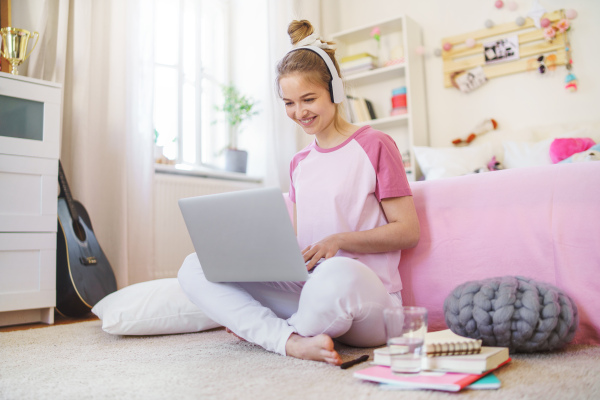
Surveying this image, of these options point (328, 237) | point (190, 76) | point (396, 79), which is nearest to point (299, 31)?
point (328, 237)

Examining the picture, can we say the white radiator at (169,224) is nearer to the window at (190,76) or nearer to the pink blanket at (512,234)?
the window at (190,76)

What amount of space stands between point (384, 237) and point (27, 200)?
4.48 ft

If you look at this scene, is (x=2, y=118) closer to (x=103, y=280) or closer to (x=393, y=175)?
(x=103, y=280)

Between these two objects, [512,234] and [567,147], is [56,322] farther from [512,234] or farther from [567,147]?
[567,147]

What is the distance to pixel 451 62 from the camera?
132 inches

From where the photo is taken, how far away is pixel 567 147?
2568 mm

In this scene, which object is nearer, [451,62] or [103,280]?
[103,280]

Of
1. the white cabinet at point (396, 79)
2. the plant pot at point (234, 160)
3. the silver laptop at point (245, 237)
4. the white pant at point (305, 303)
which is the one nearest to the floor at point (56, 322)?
the white pant at point (305, 303)

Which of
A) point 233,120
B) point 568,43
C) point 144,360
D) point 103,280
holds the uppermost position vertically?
point 568,43

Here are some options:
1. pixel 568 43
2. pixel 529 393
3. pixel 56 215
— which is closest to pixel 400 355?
pixel 529 393

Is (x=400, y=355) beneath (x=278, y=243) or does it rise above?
beneath

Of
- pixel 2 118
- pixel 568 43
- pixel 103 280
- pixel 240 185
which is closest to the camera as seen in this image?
pixel 2 118

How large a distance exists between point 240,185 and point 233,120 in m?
0.43

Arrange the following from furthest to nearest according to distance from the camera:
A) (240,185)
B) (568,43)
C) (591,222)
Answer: (240,185), (568,43), (591,222)
